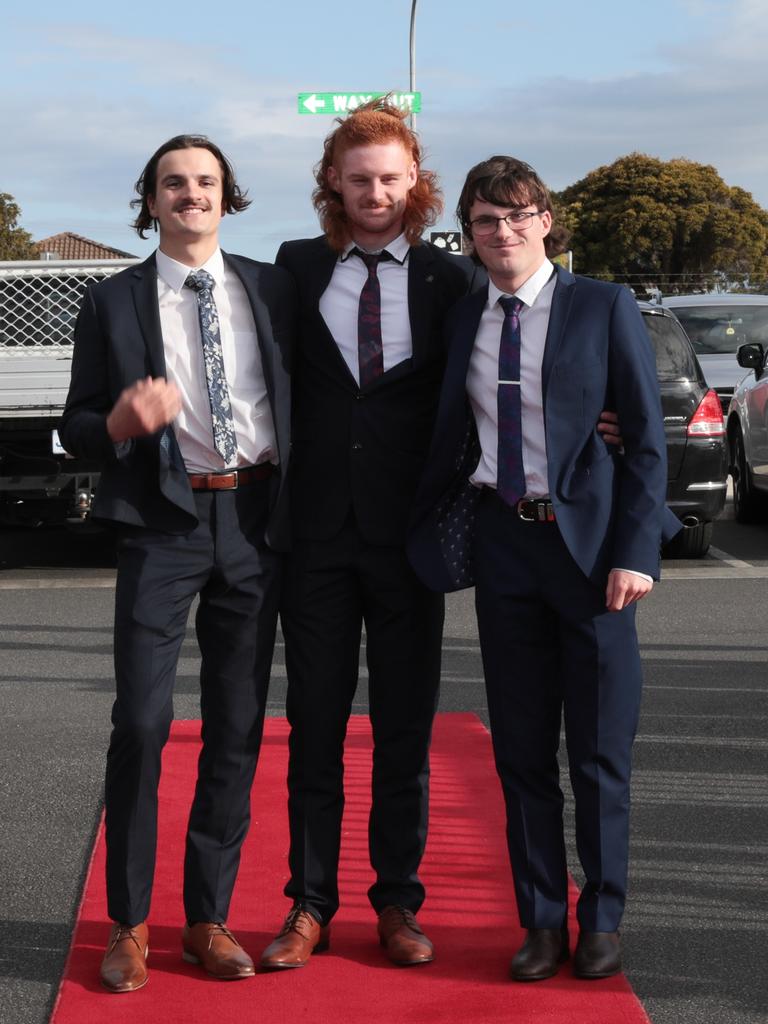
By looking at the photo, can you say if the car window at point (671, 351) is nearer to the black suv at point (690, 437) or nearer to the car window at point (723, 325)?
the black suv at point (690, 437)

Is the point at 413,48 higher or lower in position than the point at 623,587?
higher

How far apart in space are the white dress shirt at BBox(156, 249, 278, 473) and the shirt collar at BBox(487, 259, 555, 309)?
615 mm

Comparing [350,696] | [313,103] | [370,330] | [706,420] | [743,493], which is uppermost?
[313,103]

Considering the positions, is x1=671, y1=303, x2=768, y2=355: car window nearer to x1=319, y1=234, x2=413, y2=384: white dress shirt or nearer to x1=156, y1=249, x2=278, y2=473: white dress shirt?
x1=319, y1=234, x2=413, y2=384: white dress shirt

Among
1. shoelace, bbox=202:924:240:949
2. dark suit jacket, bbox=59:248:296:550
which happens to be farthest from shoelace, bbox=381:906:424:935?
dark suit jacket, bbox=59:248:296:550

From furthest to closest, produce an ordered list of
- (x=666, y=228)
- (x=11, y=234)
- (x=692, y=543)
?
(x=666, y=228) < (x=11, y=234) < (x=692, y=543)

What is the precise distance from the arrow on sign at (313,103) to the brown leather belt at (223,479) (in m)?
14.9

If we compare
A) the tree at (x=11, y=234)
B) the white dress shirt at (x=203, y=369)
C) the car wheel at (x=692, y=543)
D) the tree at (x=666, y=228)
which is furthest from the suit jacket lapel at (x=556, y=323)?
the tree at (x=666, y=228)

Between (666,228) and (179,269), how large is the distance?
69.6m

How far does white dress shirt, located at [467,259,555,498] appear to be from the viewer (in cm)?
394

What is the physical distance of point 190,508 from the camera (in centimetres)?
A: 394

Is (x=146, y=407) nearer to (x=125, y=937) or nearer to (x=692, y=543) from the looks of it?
(x=125, y=937)

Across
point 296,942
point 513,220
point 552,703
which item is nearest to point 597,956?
point 552,703

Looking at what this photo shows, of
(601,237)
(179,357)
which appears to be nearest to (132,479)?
(179,357)
